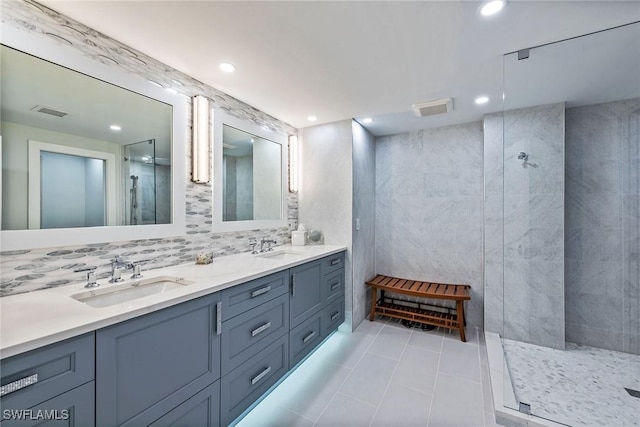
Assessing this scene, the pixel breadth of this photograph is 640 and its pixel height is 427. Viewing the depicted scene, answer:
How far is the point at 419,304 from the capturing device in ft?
10.5

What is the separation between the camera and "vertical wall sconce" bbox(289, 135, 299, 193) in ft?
10.1

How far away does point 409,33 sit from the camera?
1.50 meters

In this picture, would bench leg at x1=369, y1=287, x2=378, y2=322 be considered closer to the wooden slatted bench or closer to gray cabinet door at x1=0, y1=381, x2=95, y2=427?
the wooden slatted bench

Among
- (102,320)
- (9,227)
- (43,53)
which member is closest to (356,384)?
(102,320)

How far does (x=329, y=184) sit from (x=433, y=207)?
131 centimetres

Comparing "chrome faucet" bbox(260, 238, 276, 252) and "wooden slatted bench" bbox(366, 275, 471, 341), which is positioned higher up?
"chrome faucet" bbox(260, 238, 276, 252)

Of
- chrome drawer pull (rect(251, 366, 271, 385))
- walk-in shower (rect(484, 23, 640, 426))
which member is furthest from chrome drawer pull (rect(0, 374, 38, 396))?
walk-in shower (rect(484, 23, 640, 426))

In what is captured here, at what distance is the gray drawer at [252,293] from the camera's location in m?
1.47

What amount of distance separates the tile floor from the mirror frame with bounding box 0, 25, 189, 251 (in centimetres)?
136

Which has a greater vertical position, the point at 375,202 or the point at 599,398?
the point at 375,202

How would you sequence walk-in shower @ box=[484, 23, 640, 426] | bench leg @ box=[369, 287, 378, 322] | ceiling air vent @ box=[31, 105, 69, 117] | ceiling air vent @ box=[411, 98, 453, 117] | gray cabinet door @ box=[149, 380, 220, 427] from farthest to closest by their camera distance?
1. bench leg @ box=[369, 287, 378, 322]
2. ceiling air vent @ box=[411, 98, 453, 117]
3. walk-in shower @ box=[484, 23, 640, 426]
4. ceiling air vent @ box=[31, 105, 69, 117]
5. gray cabinet door @ box=[149, 380, 220, 427]

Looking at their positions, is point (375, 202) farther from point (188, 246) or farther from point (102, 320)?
point (102, 320)

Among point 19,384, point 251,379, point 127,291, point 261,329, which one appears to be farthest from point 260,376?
point 19,384

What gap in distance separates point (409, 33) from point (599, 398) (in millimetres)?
2665
